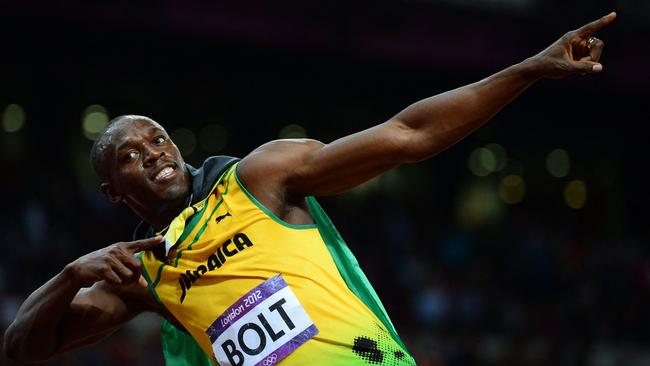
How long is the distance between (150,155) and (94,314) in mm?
721

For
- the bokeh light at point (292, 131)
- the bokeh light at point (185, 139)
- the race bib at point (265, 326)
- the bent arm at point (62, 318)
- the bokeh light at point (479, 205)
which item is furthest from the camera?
the bokeh light at point (479, 205)

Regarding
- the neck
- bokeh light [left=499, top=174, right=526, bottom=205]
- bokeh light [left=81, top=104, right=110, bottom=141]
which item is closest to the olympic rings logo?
the neck

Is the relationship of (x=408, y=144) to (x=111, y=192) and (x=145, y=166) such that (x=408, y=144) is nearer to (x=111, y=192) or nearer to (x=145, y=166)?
(x=145, y=166)

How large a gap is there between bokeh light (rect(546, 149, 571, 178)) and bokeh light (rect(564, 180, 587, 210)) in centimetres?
23

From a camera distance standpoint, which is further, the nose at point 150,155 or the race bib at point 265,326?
the nose at point 150,155

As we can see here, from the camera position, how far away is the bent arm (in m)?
4.01

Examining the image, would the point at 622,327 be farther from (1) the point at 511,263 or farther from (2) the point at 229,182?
(2) the point at 229,182

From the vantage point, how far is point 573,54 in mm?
3250

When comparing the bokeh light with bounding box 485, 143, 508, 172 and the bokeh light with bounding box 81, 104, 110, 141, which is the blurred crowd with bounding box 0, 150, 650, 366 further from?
the bokeh light with bounding box 485, 143, 508, 172

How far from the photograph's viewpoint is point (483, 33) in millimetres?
14336

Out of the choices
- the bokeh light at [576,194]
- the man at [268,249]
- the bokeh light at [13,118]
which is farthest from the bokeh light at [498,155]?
the man at [268,249]

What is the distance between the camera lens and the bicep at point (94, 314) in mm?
4180

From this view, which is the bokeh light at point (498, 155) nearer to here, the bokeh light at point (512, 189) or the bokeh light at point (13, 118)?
the bokeh light at point (512, 189)

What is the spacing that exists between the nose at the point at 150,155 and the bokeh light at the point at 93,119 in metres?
11.3
